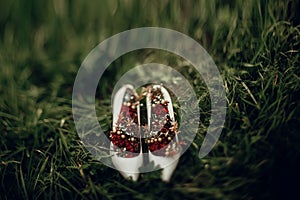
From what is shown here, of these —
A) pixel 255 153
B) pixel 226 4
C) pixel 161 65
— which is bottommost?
pixel 255 153

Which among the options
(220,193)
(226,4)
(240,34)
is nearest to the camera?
(220,193)

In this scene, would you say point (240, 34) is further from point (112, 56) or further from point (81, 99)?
point (81, 99)

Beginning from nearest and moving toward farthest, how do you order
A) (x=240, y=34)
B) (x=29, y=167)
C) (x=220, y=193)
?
(x=220, y=193) → (x=29, y=167) → (x=240, y=34)

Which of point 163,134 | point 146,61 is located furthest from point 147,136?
point 146,61

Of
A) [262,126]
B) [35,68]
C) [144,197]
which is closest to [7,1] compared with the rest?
[35,68]
